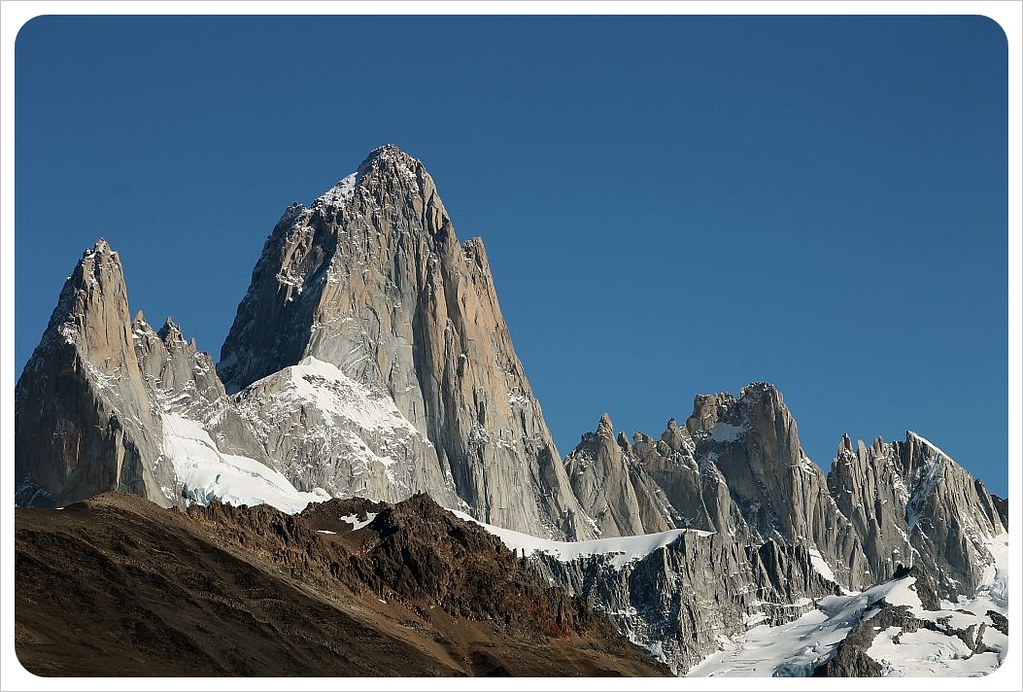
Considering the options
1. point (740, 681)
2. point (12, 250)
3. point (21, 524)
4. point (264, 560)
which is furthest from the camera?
point (264, 560)

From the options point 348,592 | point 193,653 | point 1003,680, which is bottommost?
point 1003,680

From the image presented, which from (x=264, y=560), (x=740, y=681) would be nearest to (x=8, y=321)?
(x=740, y=681)

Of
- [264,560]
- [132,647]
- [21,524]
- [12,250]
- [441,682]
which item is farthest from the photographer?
[264,560]

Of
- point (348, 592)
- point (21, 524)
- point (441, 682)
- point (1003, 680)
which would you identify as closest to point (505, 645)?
point (348, 592)

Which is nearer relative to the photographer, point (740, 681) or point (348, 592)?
point (740, 681)

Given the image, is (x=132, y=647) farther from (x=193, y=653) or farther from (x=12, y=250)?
(x=12, y=250)

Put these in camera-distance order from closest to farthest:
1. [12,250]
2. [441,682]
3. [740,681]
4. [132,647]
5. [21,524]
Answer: [12,250] → [740,681] → [441,682] → [132,647] → [21,524]

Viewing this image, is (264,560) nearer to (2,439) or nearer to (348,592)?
(348,592)

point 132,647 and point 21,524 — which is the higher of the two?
point 21,524

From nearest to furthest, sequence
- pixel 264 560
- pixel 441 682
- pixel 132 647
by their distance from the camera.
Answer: pixel 441 682
pixel 132 647
pixel 264 560
